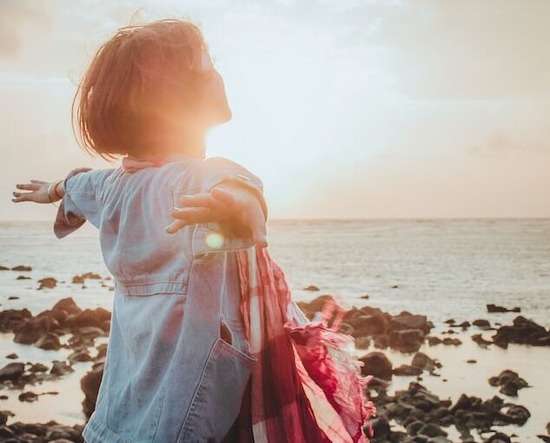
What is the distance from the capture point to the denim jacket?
6.35 feet

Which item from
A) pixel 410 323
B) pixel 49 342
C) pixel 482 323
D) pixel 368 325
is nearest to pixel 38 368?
pixel 49 342

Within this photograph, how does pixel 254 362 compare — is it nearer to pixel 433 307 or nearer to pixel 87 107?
pixel 87 107

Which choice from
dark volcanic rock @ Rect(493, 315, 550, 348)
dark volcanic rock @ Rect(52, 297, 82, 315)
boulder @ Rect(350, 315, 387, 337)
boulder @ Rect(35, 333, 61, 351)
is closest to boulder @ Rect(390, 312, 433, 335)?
boulder @ Rect(350, 315, 387, 337)

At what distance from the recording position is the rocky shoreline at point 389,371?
736cm

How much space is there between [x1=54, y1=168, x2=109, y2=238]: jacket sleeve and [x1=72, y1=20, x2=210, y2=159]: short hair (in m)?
0.28

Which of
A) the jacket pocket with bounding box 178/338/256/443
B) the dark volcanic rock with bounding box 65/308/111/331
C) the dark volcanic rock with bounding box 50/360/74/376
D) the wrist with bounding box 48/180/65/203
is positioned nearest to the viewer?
the jacket pocket with bounding box 178/338/256/443

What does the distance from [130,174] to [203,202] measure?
67cm

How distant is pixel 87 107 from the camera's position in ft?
7.61

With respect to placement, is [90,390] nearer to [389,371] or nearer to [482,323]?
[389,371]

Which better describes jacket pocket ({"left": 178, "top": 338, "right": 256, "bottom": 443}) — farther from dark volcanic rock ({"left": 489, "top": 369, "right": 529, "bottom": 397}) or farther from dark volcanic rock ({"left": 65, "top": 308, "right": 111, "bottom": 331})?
dark volcanic rock ({"left": 65, "top": 308, "right": 111, "bottom": 331})

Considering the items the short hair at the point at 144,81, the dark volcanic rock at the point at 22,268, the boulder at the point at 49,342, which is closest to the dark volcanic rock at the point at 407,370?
the boulder at the point at 49,342

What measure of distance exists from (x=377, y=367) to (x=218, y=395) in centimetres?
816

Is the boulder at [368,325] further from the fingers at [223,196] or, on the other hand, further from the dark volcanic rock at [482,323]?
the fingers at [223,196]

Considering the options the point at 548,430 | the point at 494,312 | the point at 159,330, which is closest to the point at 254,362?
the point at 159,330
